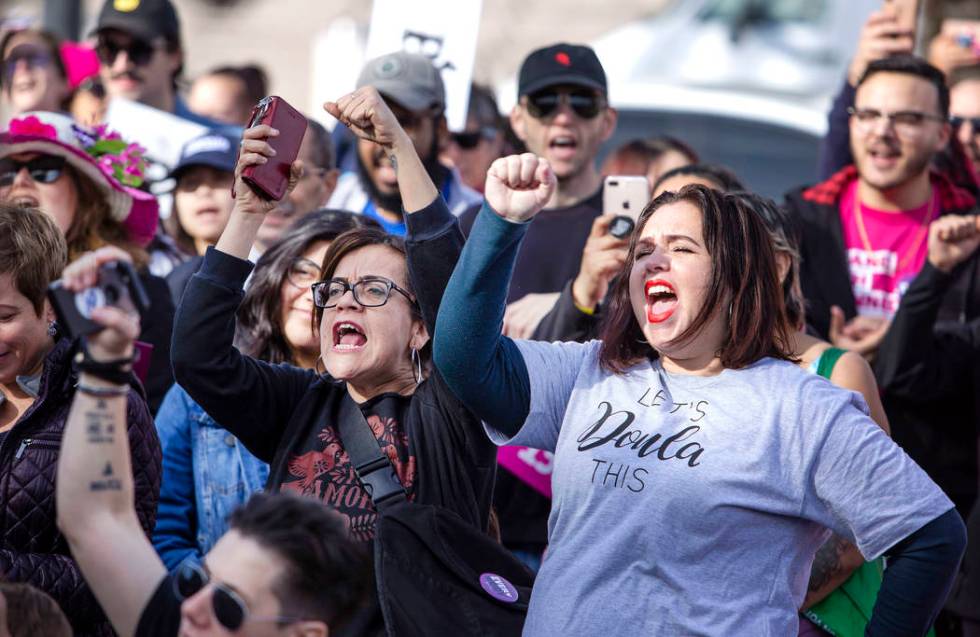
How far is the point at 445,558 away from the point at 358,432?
45 centimetres

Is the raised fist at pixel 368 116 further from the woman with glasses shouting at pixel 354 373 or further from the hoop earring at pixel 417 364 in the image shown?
the hoop earring at pixel 417 364

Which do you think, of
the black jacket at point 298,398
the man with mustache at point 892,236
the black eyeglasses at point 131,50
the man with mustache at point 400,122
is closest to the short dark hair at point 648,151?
the man with mustache at point 400,122

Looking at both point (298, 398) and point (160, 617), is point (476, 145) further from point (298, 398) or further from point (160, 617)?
point (160, 617)

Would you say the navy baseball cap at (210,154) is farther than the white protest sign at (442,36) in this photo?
No

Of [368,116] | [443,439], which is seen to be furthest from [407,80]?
[443,439]

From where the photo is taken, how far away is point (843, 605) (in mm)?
4066

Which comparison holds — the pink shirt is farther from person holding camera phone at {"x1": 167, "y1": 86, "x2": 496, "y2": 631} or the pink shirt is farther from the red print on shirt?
the red print on shirt

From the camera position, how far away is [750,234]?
3.49 meters

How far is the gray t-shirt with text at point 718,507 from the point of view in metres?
3.18

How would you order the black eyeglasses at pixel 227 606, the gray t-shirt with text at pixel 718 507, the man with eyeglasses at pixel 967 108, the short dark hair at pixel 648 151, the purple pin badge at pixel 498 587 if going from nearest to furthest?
the black eyeglasses at pixel 227 606 → the gray t-shirt with text at pixel 718 507 → the purple pin badge at pixel 498 587 → the man with eyeglasses at pixel 967 108 → the short dark hair at pixel 648 151

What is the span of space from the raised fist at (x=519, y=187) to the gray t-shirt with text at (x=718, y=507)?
1.68 ft

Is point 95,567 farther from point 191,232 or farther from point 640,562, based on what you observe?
point 191,232

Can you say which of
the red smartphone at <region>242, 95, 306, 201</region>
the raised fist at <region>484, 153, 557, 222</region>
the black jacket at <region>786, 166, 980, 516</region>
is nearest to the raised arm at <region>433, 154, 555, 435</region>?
the raised fist at <region>484, 153, 557, 222</region>

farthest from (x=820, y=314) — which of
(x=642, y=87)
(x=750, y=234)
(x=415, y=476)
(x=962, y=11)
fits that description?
(x=642, y=87)
